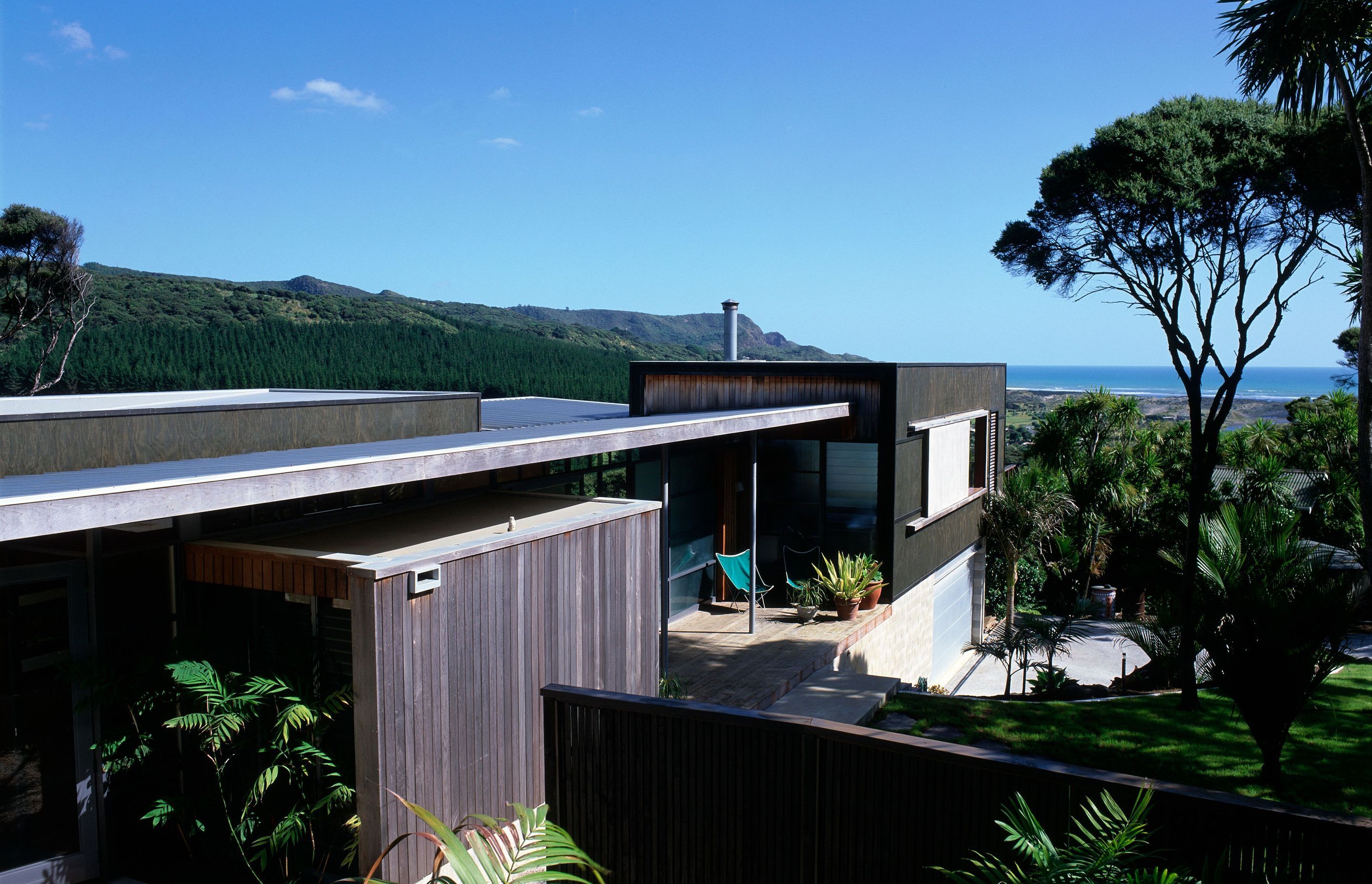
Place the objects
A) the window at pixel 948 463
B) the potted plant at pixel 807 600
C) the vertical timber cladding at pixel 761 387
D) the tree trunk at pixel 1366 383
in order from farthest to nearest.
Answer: the window at pixel 948 463
the vertical timber cladding at pixel 761 387
the potted plant at pixel 807 600
the tree trunk at pixel 1366 383

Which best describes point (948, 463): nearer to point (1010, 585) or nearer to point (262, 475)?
point (1010, 585)

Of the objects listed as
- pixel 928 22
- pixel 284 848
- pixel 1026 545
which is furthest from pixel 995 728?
pixel 928 22

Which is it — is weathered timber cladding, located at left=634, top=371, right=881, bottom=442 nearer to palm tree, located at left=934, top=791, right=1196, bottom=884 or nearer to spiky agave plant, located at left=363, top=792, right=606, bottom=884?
palm tree, located at left=934, top=791, right=1196, bottom=884

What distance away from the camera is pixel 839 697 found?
27.6ft

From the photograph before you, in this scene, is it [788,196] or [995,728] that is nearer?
[995,728]

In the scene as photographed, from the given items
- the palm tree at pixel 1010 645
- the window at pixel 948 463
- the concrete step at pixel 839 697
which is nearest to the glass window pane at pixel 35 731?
the concrete step at pixel 839 697

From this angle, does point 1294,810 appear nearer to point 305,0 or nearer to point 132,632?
point 132,632

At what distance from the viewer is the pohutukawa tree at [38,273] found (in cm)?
3114

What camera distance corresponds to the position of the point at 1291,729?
25.2ft

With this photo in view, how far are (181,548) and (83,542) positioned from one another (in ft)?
1.51

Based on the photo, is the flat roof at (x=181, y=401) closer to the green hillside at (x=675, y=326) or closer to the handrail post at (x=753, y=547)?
the handrail post at (x=753, y=547)

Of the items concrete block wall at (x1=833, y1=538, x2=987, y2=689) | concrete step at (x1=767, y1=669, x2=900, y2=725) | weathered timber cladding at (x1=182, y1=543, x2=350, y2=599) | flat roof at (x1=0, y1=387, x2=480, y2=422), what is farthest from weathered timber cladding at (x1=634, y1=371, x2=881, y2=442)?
weathered timber cladding at (x1=182, y1=543, x2=350, y2=599)

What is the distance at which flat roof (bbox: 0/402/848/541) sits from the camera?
3.56 meters

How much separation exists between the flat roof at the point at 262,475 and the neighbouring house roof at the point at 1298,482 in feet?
45.7
